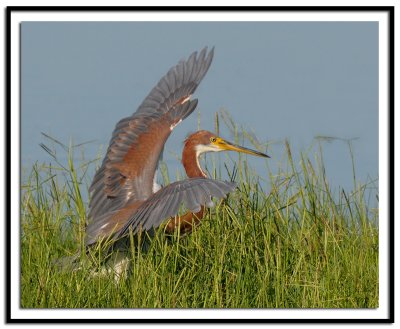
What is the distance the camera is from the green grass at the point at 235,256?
538cm

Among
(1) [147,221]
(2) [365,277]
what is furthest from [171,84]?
(2) [365,277]

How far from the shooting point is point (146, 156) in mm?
6457

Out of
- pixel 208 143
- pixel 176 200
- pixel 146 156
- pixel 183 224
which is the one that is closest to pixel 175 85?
pixel 208 143

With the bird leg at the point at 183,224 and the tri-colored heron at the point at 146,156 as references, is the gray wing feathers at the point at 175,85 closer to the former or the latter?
the tri-colored heron at the point at 146,156

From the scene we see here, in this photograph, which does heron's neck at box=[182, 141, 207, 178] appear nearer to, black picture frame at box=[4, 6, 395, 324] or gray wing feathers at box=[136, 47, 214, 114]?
gray wing feathers at box=[136, 47, 214, 114]

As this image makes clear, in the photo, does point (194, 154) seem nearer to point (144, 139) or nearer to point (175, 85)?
point (144, 139)

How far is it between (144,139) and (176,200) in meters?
1.15

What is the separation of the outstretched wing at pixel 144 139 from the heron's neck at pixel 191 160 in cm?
15

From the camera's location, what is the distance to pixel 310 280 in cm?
548

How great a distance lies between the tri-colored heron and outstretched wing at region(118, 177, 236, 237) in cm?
1
